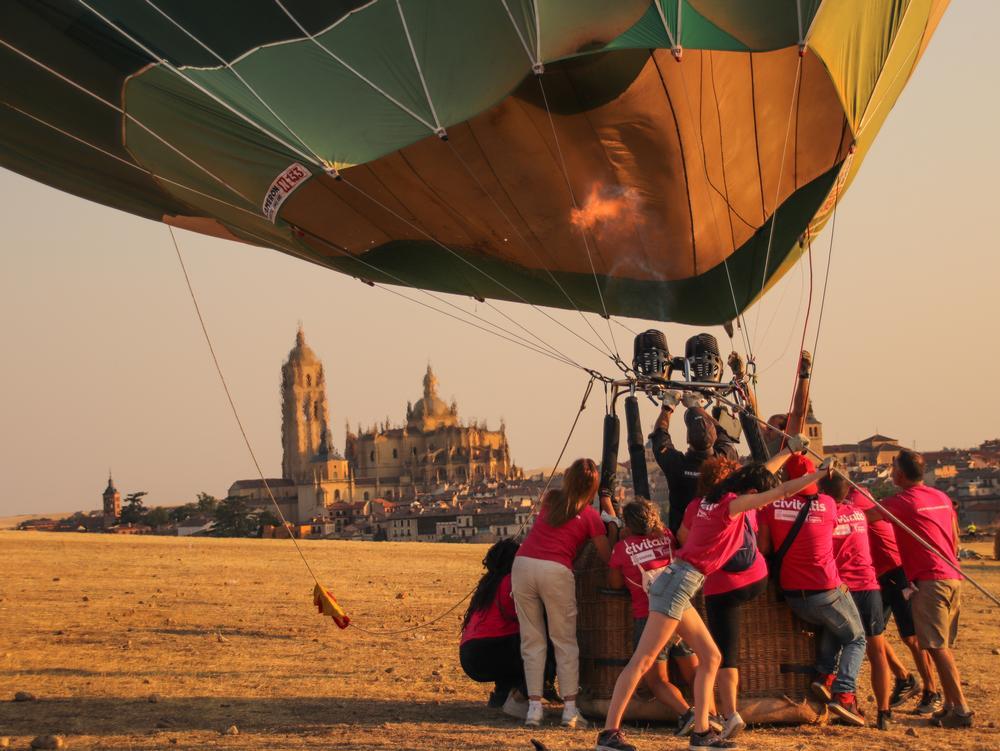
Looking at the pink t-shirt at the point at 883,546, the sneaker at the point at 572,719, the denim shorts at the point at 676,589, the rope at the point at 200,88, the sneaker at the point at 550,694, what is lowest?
the sneaker at the point at 572,719

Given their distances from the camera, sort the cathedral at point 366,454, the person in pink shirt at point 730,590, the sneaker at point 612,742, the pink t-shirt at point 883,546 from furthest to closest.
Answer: the cathedral at point 366,454, the pink t-shirt at point 883,546, the person in pink shirt at point 730,590, the sneaker at point 612,742

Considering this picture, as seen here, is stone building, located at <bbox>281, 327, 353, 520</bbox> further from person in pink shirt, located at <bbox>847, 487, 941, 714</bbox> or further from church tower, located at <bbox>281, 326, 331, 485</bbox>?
person in pink shirt, located at <bbox>847, 487, 941, 714</bbox>

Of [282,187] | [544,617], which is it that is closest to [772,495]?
[544,617]

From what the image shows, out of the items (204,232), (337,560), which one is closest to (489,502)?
(337,560)

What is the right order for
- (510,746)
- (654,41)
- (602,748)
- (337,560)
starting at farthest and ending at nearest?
(337,560) → (654,41) → (510,746) → (602,748)

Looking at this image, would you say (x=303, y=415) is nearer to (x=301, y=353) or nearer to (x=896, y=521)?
(x=301, y=353)

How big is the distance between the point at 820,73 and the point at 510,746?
16.1 feet

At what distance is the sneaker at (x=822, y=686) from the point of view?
20.4 feet

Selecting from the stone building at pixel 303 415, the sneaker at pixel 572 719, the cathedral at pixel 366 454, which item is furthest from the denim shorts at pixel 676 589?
the stone building at pixel 303 415

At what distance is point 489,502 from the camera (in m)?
114

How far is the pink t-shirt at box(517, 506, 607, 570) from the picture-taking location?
6.37 metres

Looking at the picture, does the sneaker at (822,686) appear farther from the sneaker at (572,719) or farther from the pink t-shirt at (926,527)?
the sneaker at (572,719)

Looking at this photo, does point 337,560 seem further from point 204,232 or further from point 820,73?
point 820,73

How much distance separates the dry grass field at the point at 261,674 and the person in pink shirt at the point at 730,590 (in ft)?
1.11
